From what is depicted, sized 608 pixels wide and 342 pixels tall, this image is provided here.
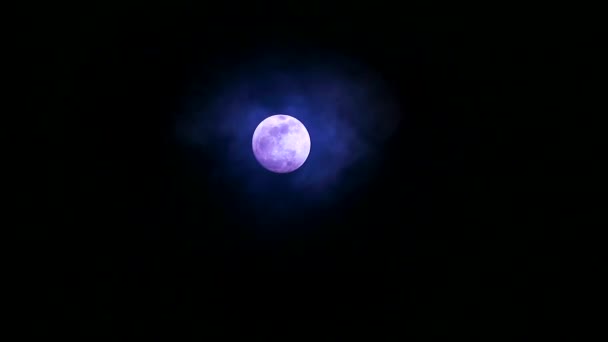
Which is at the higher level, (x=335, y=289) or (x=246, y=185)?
(x=246, y=185)

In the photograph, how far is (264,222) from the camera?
9234 mm

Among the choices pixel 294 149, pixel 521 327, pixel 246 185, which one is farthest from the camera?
pixel 246 185

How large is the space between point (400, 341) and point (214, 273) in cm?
427

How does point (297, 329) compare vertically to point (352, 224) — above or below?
below

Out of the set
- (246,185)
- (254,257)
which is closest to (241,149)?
(246,185)

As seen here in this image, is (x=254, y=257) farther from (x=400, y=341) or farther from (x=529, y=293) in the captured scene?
(x=529, y=293)

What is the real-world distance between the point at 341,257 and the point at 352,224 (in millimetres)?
787

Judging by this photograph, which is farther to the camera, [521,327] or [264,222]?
[264,222]

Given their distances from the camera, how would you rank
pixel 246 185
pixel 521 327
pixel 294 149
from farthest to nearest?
pixel 246 185
pixel 521 327
pixel 294 149

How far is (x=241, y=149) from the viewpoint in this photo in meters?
8.59

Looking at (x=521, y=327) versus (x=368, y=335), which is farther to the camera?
(x=368, y=335)

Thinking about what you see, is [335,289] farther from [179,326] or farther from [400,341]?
[179,326]

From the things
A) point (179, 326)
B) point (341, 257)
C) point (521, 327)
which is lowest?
point (521, 327)

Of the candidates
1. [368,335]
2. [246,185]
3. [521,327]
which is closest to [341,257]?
[368,335]
